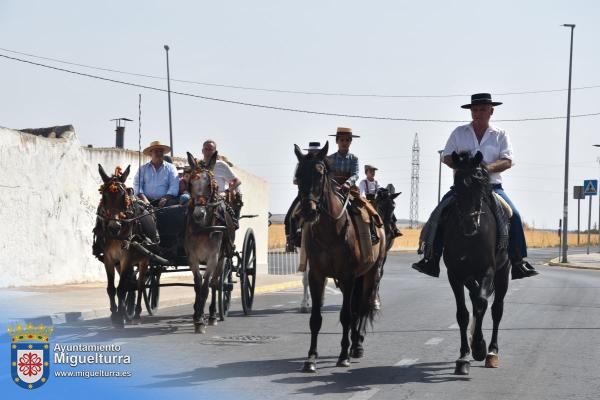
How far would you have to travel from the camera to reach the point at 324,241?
10.7 meters

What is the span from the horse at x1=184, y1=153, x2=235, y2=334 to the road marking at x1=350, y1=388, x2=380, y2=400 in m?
4.95

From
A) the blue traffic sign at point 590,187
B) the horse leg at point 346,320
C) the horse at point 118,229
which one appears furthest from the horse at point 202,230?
the blue traffic sign at point 590,187

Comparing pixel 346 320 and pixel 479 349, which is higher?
pixel 346 320

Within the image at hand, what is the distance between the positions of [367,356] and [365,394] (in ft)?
8.77

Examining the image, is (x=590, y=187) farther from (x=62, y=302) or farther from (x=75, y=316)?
(x=75, y=316)

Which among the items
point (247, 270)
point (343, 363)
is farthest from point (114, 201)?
point (343, 363)

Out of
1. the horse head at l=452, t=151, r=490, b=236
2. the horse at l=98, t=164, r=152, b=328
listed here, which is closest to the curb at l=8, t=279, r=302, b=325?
the horse at l=98, t=164, r=152, b=328

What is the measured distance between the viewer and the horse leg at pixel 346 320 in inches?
424

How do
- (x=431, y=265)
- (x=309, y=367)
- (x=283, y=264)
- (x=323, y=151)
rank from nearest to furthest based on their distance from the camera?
(x=309, y=367) < (x=323, y=151) < (x=431, y=265) < (x=283, y=264)

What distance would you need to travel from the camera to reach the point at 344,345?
10.8 metres

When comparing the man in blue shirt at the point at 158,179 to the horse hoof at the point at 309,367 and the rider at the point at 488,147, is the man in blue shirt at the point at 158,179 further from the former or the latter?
the horse hoof at the point at 309,367

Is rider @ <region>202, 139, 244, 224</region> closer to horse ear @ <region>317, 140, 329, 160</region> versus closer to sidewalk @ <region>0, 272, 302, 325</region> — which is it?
sidewalk @ <region>0, 272, 302, 325</region>

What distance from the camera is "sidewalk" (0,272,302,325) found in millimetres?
14562

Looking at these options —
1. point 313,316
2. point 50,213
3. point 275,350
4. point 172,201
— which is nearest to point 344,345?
point 313,316
